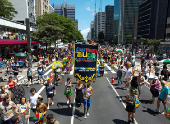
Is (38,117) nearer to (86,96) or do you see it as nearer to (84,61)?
(86,96)

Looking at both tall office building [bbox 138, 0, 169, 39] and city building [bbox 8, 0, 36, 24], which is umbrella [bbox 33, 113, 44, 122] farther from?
tall office building [bbox 138, 0, 169, 39]

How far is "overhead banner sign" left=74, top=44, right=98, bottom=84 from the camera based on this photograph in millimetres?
7441

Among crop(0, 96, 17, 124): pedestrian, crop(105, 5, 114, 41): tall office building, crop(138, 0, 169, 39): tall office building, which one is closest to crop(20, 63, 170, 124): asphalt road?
crop(0, 96, 17, 124): pedestrian

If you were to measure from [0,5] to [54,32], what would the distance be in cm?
1618

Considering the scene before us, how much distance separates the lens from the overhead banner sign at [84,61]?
24.4 ft

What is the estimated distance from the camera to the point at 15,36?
3259cm

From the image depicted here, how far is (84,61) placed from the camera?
7523 mm

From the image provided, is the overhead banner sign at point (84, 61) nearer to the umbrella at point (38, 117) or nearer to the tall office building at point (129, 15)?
the umbrella at point (38, 117)

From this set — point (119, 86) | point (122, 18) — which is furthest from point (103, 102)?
point (122, 18)

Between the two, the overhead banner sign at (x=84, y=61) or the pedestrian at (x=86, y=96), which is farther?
the overhead banner sign at (x=84, y=61)

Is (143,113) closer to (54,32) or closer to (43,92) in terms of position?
(43,92)

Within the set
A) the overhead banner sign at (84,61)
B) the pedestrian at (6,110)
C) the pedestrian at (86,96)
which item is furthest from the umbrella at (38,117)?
the overhead banner sign at (84,61)

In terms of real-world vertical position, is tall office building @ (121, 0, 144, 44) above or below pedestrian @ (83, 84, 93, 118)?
above

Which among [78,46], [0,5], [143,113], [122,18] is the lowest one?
[143,113]
